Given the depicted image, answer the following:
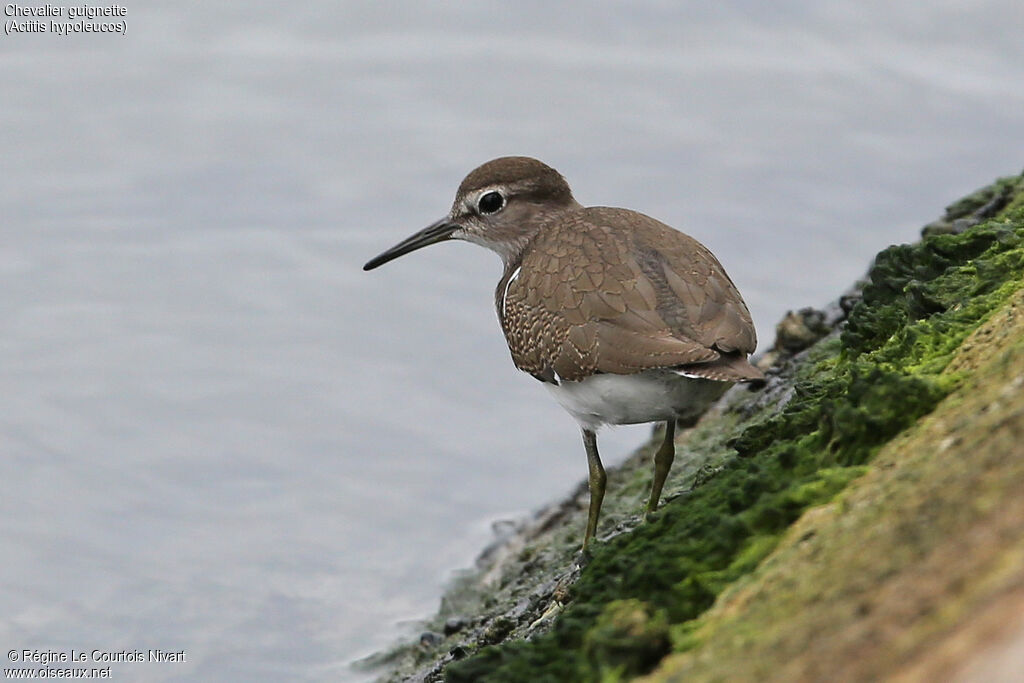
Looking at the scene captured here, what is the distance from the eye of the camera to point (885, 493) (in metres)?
3.41

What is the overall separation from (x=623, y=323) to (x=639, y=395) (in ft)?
1.00

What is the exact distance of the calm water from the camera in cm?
829

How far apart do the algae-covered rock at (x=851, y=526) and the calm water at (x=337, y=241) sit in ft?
8.88

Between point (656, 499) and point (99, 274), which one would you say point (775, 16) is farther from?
point (656, 499)

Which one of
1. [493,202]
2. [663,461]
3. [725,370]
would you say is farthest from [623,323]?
[493,202]

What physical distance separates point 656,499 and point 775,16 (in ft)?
25.4

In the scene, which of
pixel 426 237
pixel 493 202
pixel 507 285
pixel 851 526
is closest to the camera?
pixel 851 526

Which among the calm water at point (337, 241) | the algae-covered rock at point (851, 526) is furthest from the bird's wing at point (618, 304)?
the calm water at point (337, 241)

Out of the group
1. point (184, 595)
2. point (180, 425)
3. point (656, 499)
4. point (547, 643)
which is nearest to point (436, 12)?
point (180, 425)

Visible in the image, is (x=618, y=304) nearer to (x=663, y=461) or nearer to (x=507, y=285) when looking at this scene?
(x=663, y=461)

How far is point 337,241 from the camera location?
10797 mm

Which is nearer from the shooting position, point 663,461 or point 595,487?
point 663,461

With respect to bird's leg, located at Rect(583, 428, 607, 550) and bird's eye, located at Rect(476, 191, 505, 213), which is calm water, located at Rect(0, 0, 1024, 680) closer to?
bird's leg, located at Rect(583, 428, 607, 550)

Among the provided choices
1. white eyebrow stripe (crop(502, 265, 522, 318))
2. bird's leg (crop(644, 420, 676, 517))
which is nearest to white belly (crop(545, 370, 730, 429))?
bird's leg (crop(644, 420, 676, 517))
